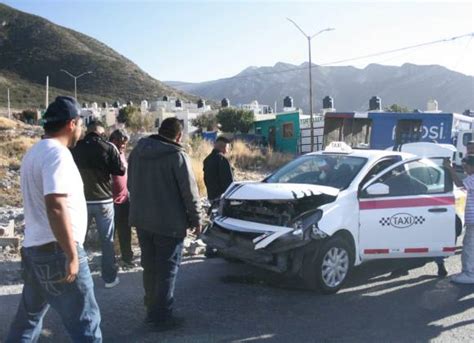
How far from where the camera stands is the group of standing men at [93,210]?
3088mm

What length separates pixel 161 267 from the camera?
464 cm

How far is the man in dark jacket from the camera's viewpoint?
7426mm

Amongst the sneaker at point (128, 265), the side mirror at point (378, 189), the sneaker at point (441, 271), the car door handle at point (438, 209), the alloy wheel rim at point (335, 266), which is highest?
the side mirror at point (378, 189)

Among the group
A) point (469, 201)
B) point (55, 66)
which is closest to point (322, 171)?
point (469, 201)

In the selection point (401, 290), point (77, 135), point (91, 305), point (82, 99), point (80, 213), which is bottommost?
point (401, 290)

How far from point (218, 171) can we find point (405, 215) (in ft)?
8.65

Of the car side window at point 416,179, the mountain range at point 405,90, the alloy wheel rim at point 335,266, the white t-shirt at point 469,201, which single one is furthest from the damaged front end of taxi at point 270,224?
the mountain range at point 405,90

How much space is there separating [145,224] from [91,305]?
1533 mm

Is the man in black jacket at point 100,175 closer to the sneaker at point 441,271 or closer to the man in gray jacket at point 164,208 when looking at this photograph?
the man in gray jacket at point 164,208

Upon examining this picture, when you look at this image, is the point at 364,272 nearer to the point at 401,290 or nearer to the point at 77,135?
the point at 401,290

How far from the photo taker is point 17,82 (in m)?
78.1

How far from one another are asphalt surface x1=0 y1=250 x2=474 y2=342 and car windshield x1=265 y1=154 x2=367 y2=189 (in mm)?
1247

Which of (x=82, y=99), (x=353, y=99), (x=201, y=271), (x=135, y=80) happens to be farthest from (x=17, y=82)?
(x=353, y=99)

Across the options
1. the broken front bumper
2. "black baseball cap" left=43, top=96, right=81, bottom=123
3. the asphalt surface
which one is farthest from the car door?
Result: "black baseball cap" left=43, top=96, right=81, bottom=123
